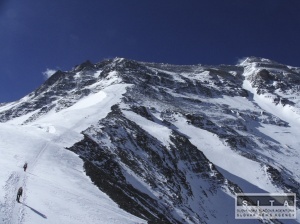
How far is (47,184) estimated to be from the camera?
27.0 m

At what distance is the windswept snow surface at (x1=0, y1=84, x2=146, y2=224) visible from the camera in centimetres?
2162

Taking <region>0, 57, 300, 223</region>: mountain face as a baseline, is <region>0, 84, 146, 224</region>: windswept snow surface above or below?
below

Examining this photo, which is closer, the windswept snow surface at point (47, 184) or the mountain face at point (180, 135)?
the windswept snow surface at point (47, 184)

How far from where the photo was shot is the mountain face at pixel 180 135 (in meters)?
40.0

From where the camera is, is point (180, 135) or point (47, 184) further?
point (180, 135)

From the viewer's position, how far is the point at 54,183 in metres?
27.8

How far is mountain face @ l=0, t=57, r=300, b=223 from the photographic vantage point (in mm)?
40000

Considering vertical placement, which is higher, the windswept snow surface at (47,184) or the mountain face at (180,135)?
the mountain face at (180,135)

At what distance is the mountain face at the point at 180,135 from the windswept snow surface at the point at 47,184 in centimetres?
198

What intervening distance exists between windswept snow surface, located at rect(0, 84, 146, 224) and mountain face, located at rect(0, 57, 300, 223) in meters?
1.98

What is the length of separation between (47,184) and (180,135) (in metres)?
36.4

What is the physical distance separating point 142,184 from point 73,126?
1489 centimetres

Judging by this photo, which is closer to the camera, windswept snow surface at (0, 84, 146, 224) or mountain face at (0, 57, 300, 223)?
windswept snow surface at (0, 84, 146, 224)

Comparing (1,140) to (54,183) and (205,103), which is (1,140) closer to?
(54,183)
